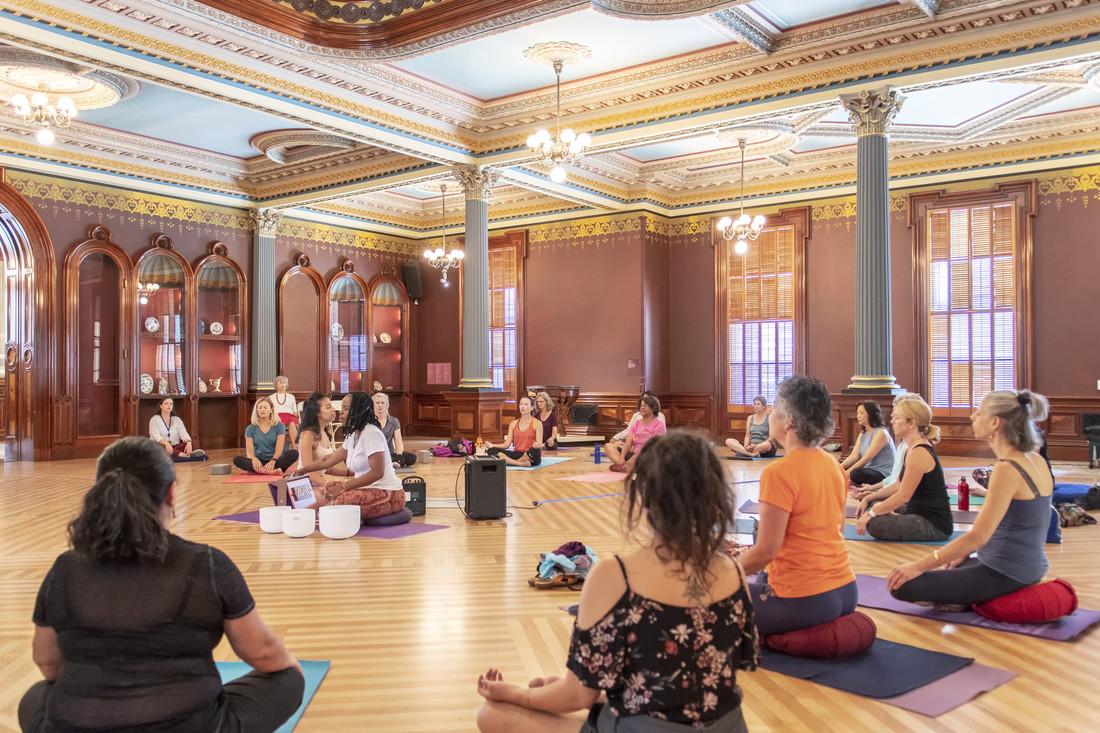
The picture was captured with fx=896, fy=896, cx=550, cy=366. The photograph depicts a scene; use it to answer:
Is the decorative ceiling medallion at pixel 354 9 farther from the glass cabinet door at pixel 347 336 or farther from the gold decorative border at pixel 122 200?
the glass cabinet door at pixel 347 336

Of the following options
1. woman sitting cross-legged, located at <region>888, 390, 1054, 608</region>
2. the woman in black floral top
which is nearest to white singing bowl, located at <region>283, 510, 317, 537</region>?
woman sitting cross-legged, located at <region>888, 390, 1054, 608</region>

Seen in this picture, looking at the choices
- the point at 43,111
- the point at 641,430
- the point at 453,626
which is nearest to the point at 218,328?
the point at 43,111

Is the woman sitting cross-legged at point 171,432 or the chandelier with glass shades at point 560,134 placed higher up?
the chandelier with glass shades at point 560,134

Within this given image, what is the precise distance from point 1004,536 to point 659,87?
794cm

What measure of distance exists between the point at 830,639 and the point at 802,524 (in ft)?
1.75

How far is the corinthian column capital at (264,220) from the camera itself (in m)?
15.8

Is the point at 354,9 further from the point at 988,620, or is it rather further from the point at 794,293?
the point at 794,293

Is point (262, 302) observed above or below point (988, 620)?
above

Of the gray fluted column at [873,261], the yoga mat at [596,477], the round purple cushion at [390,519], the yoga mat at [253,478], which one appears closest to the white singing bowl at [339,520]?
the round purple cushion at [390,519]

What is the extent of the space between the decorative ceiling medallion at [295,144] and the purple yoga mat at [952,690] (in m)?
10.7

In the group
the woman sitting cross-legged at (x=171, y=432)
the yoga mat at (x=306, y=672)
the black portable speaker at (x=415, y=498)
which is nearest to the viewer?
the yoga mat at (x=306, y=672)

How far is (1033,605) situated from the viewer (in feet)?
14.2

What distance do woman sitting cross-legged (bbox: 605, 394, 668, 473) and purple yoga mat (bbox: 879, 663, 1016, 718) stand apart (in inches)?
247

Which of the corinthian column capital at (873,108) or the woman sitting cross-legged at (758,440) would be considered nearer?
the corinthian column capital at (873,108)
